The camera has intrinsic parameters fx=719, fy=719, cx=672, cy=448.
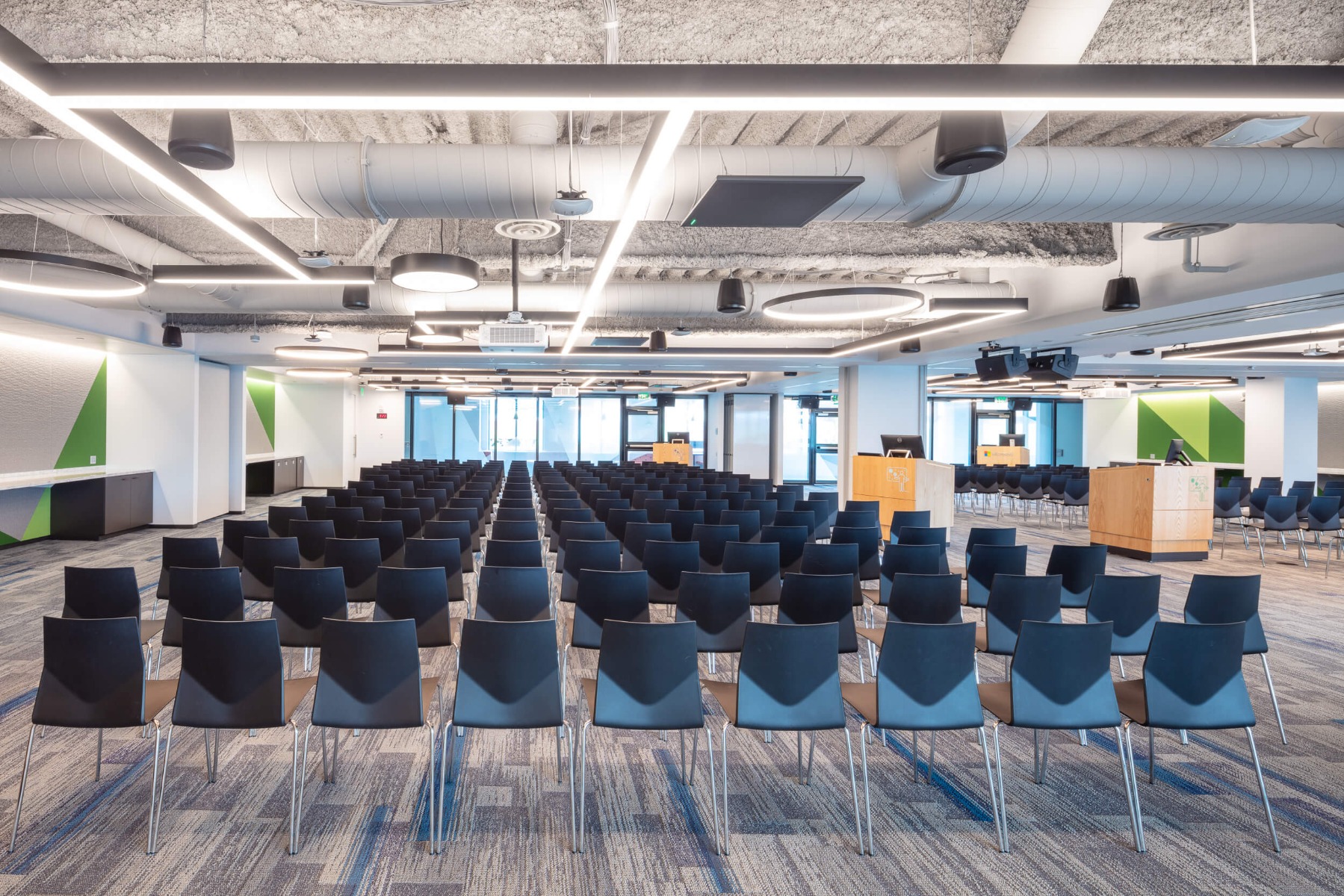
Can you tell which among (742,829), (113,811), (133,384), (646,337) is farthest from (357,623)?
(133,384)

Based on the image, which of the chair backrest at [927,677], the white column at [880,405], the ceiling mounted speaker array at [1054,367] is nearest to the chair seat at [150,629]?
the chair backrest at [927,677]

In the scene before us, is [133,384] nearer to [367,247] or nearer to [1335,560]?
[367,247]

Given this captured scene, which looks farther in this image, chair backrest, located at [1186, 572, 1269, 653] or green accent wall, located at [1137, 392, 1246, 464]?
green accent wall, located at [1137, 392, 1246, 464]

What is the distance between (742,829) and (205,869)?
2.14 meters

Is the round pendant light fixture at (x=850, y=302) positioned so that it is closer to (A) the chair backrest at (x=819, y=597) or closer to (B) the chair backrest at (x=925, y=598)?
(B) the chair backrest at (x=925, y=598)

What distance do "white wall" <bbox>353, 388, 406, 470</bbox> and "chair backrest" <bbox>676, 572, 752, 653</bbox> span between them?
1978 centimetres

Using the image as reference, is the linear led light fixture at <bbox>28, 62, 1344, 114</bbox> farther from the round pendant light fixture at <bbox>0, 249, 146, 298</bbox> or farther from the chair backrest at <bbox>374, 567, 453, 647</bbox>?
the round pendant light fixture at <bbox>0, 249, 146, 298</bbox>

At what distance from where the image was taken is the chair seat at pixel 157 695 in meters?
3.12

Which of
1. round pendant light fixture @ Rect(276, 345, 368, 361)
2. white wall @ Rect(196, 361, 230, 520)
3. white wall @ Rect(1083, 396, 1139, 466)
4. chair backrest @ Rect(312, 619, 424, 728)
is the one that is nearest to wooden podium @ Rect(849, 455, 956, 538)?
chair backrest @ Rect(312, 619, 424, 728)

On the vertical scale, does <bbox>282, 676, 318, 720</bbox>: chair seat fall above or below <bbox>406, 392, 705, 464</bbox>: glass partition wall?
below

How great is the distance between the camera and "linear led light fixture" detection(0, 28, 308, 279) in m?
1.88

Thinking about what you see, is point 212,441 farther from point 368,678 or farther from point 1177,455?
point 1177,455

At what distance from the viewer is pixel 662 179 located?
4387 mm

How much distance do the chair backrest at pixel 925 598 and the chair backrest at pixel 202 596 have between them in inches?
151
